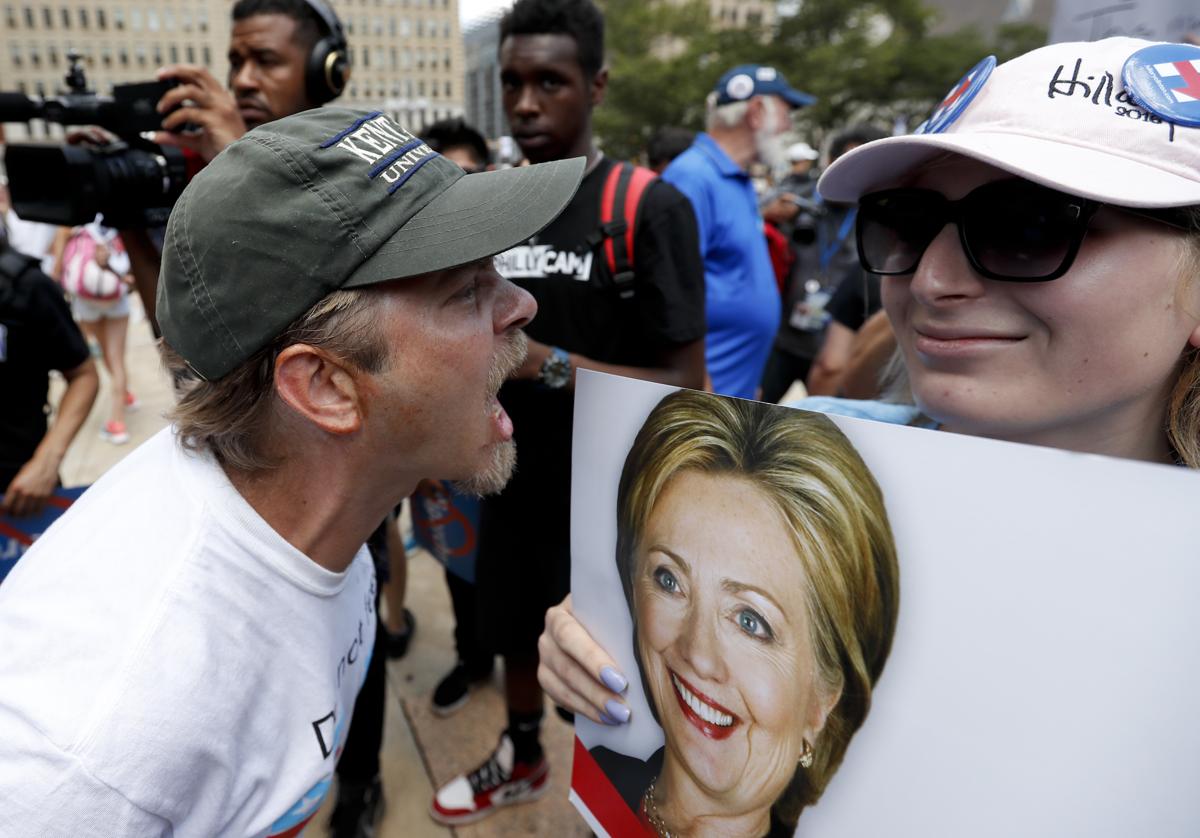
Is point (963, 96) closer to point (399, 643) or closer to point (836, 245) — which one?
A: point (399, 643)

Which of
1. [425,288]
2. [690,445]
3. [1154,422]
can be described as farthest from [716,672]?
[425,288]

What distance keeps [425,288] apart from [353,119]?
33cm

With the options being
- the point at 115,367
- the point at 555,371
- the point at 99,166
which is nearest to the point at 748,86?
the point at 555,371

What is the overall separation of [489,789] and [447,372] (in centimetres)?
197

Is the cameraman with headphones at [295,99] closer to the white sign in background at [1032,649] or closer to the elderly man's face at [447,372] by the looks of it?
the elderly man's face at [447,372]

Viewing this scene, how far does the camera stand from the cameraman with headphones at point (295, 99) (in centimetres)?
223

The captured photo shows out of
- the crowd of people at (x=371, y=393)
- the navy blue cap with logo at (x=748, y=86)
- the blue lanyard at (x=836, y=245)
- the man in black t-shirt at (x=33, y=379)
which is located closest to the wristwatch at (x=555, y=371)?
the crowd of people at (x=371, y=393)

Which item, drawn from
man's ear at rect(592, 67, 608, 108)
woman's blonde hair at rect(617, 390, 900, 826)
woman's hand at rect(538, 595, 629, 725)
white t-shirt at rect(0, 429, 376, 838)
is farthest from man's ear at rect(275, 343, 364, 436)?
man's ear at rect(592, 67, 608, 108)

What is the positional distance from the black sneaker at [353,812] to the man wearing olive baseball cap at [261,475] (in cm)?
124

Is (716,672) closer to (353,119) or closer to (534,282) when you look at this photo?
(353,119)

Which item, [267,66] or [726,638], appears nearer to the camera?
[726,638]

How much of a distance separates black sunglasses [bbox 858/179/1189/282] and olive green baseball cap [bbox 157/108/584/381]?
602 millimetres

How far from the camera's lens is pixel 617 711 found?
3.28ft

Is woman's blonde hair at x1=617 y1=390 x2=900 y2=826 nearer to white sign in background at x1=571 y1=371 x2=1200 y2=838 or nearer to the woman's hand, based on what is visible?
white sign in background at x1=571 y1=371 x2=1200 y2=838
